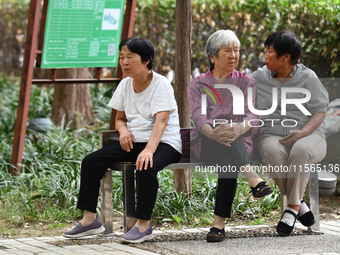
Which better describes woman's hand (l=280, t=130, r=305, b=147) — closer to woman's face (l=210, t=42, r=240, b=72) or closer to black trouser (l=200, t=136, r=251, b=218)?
black trouser (l=200, t=136, r=251, b=218)

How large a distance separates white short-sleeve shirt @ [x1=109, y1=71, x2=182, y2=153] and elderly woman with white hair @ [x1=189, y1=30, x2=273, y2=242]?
6.6 inches

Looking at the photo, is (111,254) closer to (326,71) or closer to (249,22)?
(326,71)

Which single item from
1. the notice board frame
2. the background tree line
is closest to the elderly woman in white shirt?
the notice board frame

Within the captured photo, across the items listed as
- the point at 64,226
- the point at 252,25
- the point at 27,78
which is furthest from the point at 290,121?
the point at 252,25

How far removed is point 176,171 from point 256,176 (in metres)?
1.24

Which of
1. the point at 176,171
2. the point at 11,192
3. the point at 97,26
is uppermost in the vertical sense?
the point at 97,26

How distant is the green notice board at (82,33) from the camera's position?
702cm

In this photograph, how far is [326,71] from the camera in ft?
22.3

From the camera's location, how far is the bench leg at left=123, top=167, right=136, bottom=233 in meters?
4.74

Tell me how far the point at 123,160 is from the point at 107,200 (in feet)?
1.15

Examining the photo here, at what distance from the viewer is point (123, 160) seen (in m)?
4.77

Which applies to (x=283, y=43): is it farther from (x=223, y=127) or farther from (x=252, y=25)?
(x=252, y=25)

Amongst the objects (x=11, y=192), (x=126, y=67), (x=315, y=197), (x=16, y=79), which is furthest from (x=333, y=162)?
(x=16, y=79)

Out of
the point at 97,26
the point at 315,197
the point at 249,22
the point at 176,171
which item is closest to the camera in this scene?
the point at 315,197
